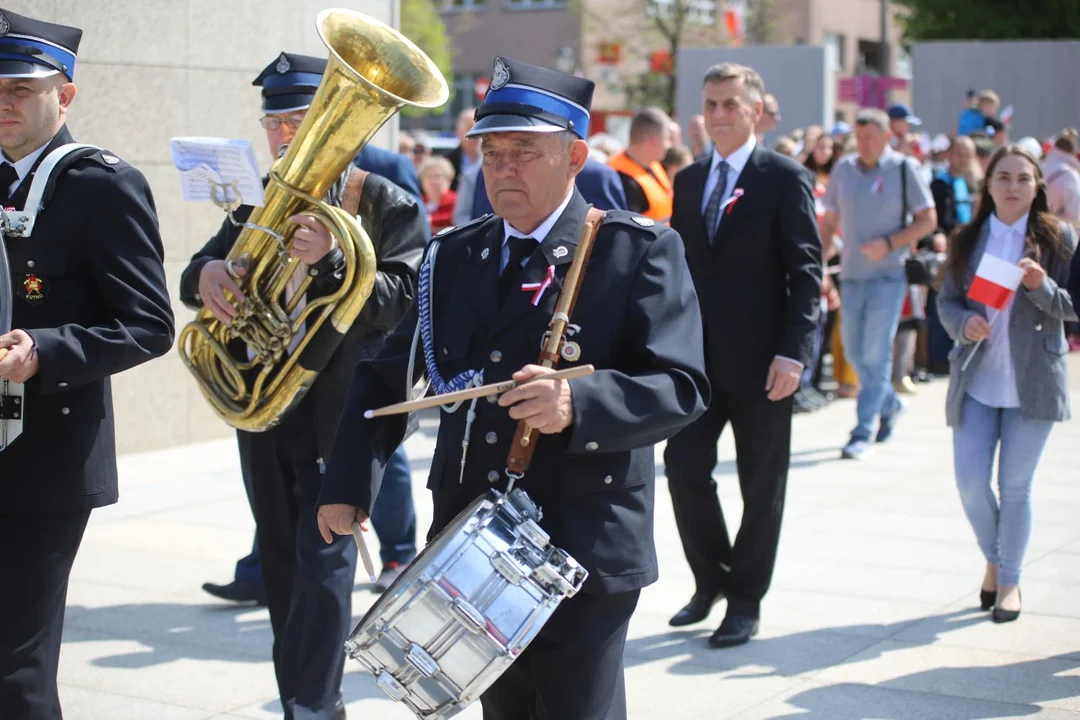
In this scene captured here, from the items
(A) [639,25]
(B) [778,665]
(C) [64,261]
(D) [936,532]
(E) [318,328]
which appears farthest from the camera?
(A) [639,25]

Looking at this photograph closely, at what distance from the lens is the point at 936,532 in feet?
25.0

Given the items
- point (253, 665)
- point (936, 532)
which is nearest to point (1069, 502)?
point (936, 532)

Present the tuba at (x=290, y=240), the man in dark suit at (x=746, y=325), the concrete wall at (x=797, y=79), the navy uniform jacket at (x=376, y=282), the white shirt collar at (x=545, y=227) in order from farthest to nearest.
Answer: the concrete wall at (x=797, y=79), the man in dark suit at (x=746, y=325), the navy uniform jacket at (x=376, y=282), the tuba at (x=290, y=240), the white shirt collar at (x=545, y=227)

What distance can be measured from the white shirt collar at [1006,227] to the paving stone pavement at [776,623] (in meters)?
1.59

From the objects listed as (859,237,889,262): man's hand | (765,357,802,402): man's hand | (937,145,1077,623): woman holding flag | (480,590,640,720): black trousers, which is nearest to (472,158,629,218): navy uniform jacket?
(765,357,802,402): man's hand

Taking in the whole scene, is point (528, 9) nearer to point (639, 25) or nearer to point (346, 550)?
point (639, 25)

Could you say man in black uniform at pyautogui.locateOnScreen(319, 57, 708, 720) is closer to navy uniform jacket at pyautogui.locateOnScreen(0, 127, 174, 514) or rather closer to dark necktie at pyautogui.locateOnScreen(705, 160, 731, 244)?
navy uniform jacket at pyautogui.locateOnScreen(0, 127, 174, 514)

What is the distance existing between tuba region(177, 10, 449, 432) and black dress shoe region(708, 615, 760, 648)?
6.71 ft

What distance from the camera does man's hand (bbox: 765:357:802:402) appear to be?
570 centimetres

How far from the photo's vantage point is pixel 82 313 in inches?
155

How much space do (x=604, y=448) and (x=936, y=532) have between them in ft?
16.2

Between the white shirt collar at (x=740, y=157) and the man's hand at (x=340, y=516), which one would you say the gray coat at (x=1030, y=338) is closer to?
the white shirt collar at (x=740, y=157)

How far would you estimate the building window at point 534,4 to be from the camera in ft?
162

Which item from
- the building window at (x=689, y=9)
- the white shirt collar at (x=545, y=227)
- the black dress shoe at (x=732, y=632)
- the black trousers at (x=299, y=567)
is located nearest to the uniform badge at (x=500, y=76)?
the white shirt collar at (x=545, y=227)
